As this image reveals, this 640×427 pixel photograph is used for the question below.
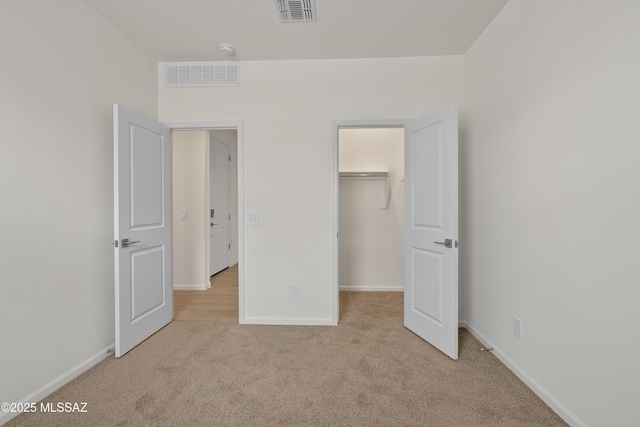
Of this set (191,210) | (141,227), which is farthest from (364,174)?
(141,227)

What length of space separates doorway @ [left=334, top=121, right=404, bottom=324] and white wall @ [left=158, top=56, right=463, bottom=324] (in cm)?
109

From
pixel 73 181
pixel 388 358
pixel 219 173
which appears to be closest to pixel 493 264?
pixel 388 358

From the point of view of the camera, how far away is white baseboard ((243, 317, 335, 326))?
2689 millimetres

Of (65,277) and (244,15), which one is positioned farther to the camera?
(244,15)

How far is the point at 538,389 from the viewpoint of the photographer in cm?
165

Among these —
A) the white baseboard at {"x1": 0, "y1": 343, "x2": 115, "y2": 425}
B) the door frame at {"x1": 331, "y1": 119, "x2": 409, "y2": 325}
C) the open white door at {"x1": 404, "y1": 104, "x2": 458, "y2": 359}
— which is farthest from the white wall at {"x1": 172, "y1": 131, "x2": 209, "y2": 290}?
the open white door at {"x1": 404, "y1": 104, "x2": 458, "y2": 359}

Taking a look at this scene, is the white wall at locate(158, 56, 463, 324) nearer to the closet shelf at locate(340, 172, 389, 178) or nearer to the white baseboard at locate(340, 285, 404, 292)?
the closet shelf at locate(340, 172, 389, 178)

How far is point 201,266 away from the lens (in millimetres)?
3896

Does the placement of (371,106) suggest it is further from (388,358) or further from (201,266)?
(201,266)

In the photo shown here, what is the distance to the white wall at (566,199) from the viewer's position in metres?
1.19

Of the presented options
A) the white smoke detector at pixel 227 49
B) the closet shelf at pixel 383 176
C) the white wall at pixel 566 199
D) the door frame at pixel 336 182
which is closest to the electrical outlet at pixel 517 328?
the white wall at pixel 566 199

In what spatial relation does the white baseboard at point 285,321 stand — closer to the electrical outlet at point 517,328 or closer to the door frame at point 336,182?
the door frame at point 336,182

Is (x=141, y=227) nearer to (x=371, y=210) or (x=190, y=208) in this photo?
(x=190, y=208)

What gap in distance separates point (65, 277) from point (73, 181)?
667 millimetres
